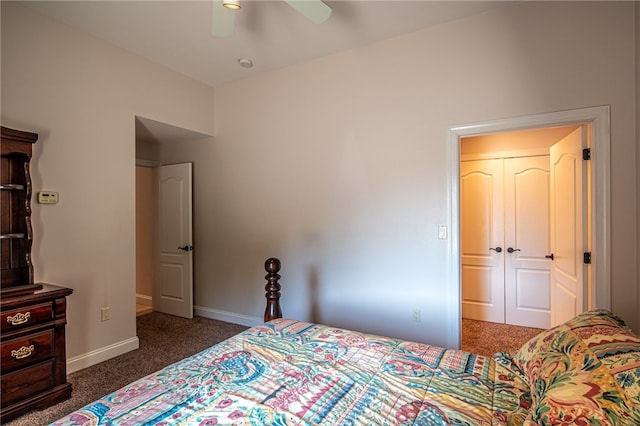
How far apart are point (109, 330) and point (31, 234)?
1.15 metres

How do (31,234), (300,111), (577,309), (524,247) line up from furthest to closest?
1. (524,247)
2. (300,111)
3. (577,309)
4. (31,234)

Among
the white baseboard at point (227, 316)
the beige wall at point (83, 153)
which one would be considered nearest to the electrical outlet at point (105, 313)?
the beige wall at point (83, 153)

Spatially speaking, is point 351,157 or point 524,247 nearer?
point 351,157

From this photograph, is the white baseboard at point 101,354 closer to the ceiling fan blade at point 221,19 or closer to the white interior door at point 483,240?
the ceiling fan blade at point 221,19

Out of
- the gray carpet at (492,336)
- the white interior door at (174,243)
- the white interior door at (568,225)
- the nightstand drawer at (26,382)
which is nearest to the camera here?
the nightstand drawer at (26,382)

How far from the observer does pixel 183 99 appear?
11.9 feet

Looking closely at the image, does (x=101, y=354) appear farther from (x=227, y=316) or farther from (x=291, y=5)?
(x=291, y=5)

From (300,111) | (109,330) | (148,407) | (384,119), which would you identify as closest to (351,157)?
(384,119)

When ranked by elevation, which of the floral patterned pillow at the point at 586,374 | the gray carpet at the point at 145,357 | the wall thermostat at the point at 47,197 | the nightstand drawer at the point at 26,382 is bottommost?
the gray carpet at the point at 145,357

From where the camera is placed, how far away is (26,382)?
2.04 m

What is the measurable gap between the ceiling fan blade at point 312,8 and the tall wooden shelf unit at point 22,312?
79.9 inches

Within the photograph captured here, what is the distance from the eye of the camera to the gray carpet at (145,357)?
2165 mm

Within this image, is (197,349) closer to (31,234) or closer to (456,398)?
(31,234)

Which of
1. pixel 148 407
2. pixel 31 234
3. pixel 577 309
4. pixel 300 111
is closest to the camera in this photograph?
pixel 148 407
